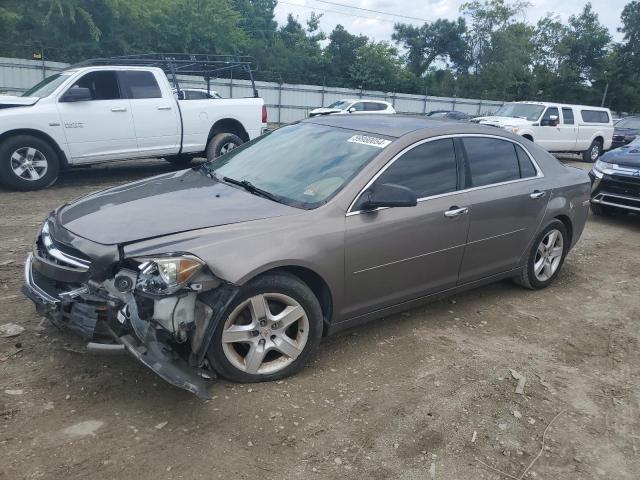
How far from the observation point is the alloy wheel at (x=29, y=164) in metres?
8.05

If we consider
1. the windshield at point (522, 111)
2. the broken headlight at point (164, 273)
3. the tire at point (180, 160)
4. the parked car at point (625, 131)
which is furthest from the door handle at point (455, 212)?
the parked car at point (625, 131)

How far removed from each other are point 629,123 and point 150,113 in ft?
65.3

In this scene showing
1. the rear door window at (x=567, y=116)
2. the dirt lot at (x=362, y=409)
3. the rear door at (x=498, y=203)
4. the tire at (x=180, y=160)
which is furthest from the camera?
the rear door window at (x=567, y=116)

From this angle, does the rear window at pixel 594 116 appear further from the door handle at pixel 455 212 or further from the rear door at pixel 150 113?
the door handle at pixel 455 212

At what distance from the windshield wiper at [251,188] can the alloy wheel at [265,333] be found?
76 cm

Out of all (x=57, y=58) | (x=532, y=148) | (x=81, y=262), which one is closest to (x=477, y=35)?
(x=57, y=58)

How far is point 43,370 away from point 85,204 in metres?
1.12

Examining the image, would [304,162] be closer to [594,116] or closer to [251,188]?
[251,188]

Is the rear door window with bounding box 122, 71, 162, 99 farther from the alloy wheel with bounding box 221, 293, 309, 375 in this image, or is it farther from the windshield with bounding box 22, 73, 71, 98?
the alloy wheel with bounding box 221, 293, 309, 375

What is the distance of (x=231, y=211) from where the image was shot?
338 cm

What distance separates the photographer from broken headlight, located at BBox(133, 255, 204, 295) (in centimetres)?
286

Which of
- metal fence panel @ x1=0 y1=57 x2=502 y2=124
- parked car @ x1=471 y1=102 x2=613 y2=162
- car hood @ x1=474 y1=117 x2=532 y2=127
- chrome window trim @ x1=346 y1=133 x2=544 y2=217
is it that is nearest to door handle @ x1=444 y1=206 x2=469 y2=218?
chrome window trim @ x1=346 y1=133 x2=544 y2=217

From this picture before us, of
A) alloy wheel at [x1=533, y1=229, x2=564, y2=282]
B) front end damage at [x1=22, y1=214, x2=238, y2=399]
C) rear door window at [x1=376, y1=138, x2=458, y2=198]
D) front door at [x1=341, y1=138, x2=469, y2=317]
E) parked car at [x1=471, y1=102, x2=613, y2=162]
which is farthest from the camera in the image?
parked car at [x1=471, y1=102, x2=613, y2=162]

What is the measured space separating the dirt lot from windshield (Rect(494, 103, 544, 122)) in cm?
1278
